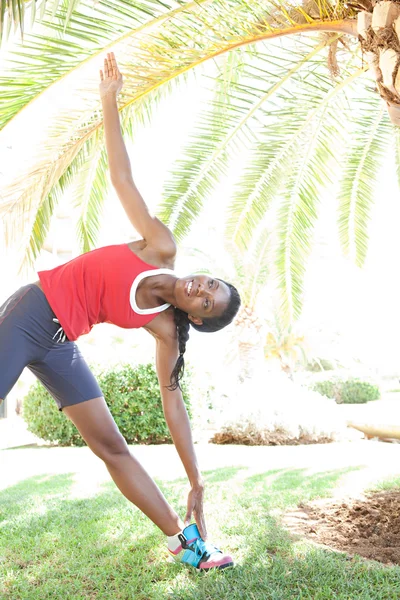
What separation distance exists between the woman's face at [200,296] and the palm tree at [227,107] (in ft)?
5.59

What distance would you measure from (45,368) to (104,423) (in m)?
0.45

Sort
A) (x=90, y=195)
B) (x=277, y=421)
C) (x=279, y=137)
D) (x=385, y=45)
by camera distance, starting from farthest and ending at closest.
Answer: (x=277, y=421) < (x=279, y=137) < (x=90, y=195) < (x=385, y=45)

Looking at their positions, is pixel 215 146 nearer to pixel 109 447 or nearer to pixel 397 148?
pixel 397 148

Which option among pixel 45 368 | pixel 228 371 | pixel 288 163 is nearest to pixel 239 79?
pixel 288 163

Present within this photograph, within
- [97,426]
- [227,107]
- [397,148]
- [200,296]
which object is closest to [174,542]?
[97,426]

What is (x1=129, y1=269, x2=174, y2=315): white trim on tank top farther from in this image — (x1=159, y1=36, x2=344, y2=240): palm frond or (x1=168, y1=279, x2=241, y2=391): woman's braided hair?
(x1=159, y1=36, x2=344, y2=240): palm frond

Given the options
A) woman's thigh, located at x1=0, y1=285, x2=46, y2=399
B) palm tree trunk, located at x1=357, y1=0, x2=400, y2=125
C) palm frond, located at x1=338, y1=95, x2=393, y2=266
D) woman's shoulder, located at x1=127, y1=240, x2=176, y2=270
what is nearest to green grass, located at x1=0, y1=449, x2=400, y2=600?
woman's thigh, located at x1=0, y1=285, x2=46, y2=399

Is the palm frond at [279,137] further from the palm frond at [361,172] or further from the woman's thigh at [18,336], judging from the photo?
the woman's thigh at [18,336]

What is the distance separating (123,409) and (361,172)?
638cm

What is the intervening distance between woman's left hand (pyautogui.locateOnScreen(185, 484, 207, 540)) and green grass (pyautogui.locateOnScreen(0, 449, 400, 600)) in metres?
0.25

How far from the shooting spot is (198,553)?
11.6ft

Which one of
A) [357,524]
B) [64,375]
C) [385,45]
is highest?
[385,45]

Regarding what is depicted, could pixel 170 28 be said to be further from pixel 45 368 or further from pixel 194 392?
pixel 194 392

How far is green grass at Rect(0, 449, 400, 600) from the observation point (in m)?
3.28
